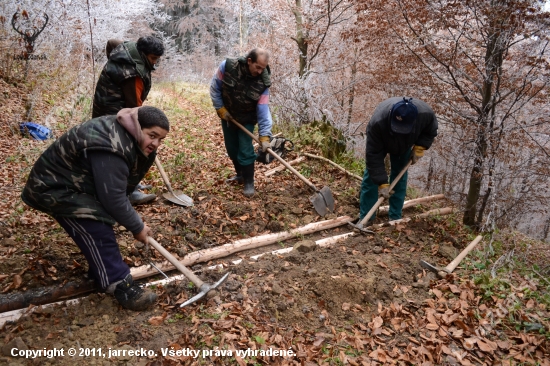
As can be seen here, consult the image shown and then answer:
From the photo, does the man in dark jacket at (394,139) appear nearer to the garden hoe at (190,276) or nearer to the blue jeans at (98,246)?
the garden hoe at (190,276)

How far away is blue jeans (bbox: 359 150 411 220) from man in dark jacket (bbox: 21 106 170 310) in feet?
10.8

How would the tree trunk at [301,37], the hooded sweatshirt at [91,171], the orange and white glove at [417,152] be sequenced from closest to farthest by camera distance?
the hooded sweatshirt at [91,171] → the orange and white glove at [417,152] → the tree trunk at [301,37]

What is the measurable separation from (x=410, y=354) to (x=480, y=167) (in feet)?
11.5

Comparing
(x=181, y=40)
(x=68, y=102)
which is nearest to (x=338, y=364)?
(x=68, y=102)

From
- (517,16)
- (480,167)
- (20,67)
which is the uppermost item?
(517,16)

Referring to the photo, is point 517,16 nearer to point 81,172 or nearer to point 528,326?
point 528,326

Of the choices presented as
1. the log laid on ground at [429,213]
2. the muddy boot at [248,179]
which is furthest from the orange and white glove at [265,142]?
the log laid on ground at [429,213]

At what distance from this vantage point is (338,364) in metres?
2.72

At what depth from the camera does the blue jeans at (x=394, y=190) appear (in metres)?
5.11

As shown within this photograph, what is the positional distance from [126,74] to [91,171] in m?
1.85

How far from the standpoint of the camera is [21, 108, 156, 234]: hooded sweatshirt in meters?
2.67

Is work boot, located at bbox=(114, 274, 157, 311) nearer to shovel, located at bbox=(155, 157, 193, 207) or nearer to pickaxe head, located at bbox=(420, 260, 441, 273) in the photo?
shovel, located at bbox=(155, 157, 193, 207)

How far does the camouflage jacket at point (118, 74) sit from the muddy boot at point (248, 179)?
1.95m

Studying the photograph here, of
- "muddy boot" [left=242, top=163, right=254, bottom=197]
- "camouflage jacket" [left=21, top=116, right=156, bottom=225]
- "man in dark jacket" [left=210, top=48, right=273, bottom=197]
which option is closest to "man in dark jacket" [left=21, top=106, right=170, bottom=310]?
"camouflage jacket" [left=21, top=116, right=156, bottom=225]
